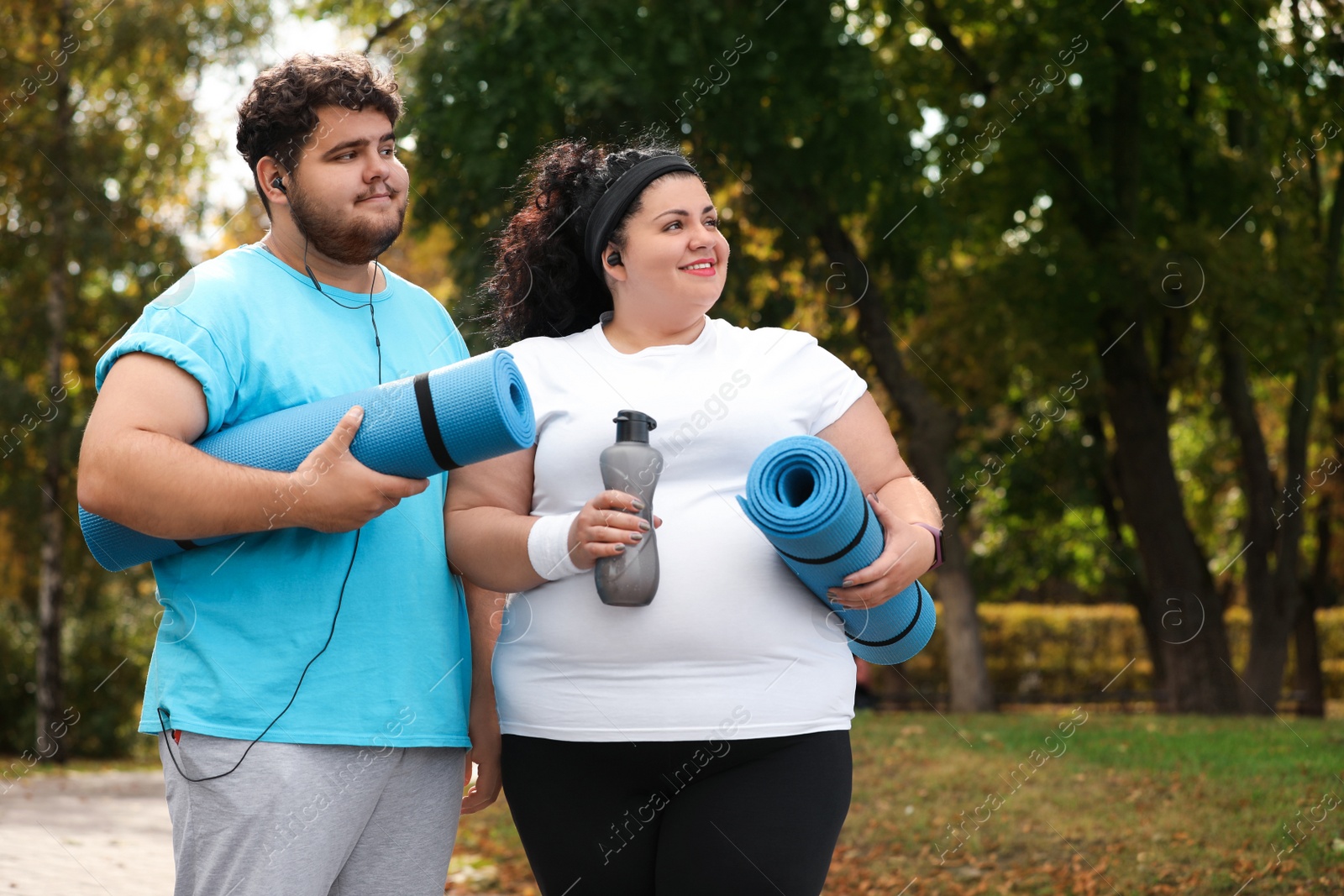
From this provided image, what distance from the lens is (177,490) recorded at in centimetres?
198

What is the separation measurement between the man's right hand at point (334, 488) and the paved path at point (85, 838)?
5.41 m

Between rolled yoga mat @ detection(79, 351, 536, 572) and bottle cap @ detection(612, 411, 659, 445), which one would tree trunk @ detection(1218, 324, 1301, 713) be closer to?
bottle cap @ detection(612, 411, 659, 445)

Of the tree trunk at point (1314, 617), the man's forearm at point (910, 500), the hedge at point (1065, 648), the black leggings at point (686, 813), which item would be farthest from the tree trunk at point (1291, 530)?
the black leggings at point (686, 813)

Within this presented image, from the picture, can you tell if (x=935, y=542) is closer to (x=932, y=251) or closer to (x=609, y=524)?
(x=609, y=524)

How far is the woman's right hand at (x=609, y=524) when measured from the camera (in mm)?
2158

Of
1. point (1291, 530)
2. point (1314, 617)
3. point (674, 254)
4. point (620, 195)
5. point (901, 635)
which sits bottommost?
point (1314, 617)

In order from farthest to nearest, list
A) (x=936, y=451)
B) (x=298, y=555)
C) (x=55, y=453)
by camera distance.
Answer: (x=55, y=453) < (x=936, y=451) < (x=298, y=555)

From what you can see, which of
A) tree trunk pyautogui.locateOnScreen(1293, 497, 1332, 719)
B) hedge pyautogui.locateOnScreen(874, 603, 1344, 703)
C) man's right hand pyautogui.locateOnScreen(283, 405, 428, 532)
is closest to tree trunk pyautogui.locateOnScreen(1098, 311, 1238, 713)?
tree trunk pyautogui.locateOnScreen(1293, 497, 1332, 719)

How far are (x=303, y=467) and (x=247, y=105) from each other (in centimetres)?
77

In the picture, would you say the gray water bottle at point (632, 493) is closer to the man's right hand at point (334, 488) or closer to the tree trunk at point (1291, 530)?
the man's right hand at point (334, 488)

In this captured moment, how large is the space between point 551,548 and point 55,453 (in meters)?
13.4

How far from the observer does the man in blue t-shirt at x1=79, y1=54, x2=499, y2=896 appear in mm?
2039

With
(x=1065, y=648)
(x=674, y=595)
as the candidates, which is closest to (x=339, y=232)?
(x=674, y=595)

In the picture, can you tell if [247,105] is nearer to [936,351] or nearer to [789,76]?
[789,76]
